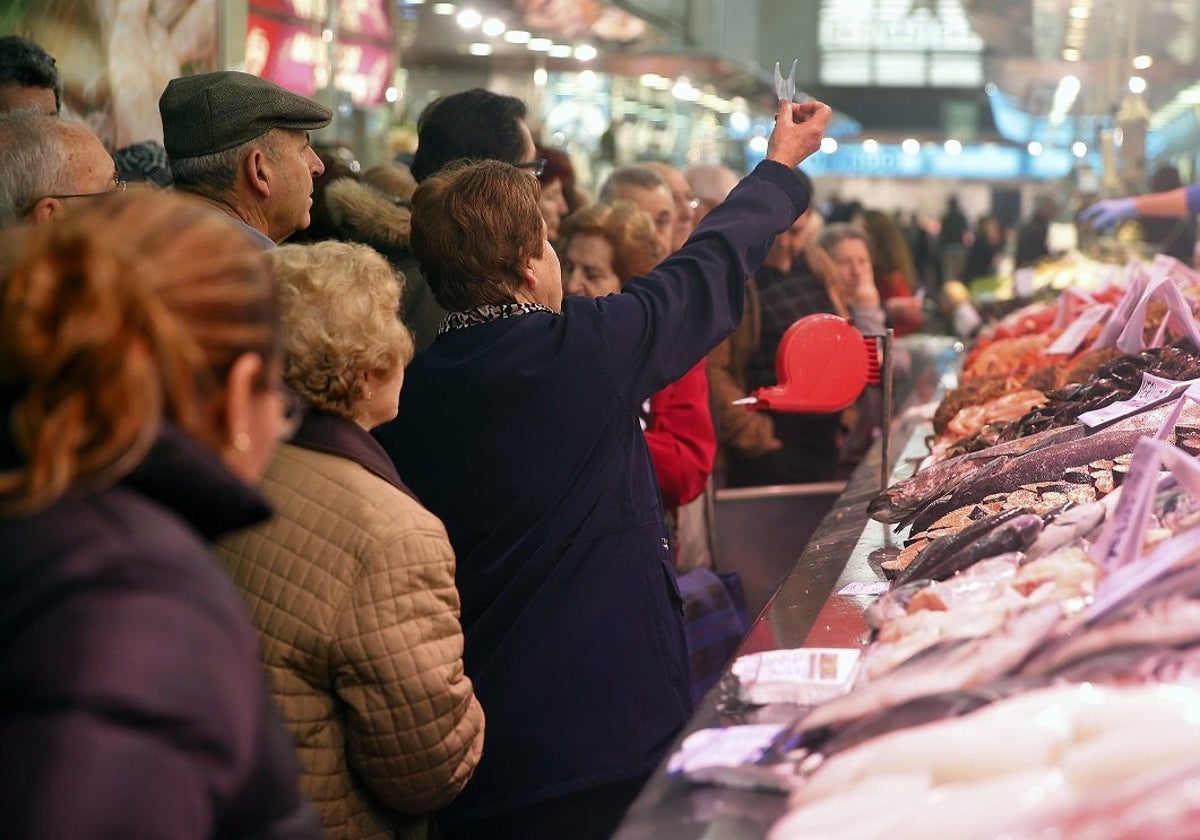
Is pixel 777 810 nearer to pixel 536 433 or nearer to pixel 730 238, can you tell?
pixel 536 433

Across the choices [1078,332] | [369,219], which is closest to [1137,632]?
[369,219]

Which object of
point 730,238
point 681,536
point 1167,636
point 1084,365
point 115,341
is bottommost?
point 681,536

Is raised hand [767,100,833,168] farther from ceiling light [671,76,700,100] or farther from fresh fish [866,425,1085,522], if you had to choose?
ceiling light [671,76,700,100]

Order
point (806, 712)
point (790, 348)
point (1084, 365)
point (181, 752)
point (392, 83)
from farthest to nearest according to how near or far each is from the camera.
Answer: point (392, 83), point (1084, 365), point (790, 348), point (806, 712), point (181, 752)

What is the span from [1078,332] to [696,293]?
205cm

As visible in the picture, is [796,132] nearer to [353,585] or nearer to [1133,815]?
[353,585]

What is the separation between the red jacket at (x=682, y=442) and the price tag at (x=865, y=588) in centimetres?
121

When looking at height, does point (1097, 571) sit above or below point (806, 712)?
above

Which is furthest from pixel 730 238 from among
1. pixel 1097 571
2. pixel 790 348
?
pixel 1097 571

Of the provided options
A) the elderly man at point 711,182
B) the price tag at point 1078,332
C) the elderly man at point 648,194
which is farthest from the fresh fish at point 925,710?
the elderly man at point 711,182

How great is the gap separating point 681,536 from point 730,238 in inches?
71.8

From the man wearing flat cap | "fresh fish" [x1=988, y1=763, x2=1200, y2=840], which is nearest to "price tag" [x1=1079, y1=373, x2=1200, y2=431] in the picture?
"fresh fish" [x1=988, y1=763, x2=1200, y2=840]

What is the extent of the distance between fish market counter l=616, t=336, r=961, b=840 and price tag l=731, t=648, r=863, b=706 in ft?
0.10

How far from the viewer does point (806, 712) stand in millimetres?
1945
